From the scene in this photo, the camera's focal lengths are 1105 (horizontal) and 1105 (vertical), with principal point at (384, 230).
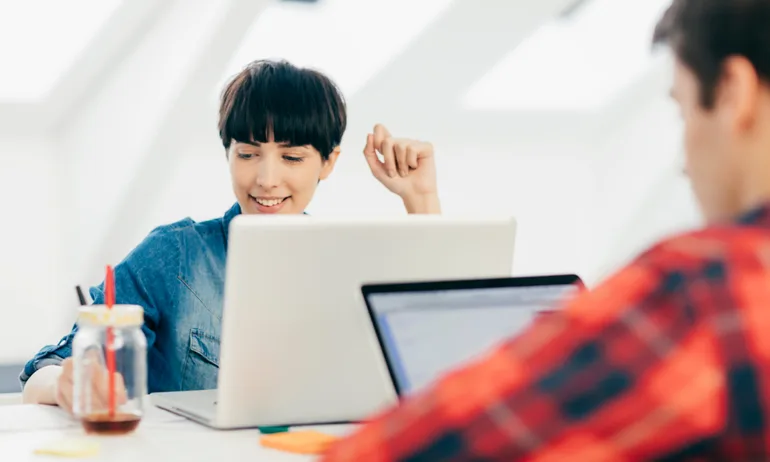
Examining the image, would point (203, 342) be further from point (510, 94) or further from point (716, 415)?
point (510, 94)

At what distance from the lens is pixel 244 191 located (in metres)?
2.20

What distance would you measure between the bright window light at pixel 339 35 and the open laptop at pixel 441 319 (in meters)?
3.30

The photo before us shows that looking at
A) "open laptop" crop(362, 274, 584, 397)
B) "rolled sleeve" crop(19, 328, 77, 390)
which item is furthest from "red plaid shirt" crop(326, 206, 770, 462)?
"rolled sleeve" crop(19, 328, 77, 390)

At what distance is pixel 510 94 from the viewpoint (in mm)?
5383

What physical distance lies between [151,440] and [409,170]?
916 millimetres

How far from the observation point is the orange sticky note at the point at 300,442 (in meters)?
1.40

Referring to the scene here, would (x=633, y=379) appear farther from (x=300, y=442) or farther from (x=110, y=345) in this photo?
(x=110, y=345)

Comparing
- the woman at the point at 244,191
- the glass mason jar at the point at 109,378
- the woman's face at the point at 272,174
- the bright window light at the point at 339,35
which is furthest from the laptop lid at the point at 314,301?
the bright window light at the point at 339,35

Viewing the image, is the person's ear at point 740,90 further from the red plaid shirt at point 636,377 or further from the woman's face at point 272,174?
the woman's face at point 272,174

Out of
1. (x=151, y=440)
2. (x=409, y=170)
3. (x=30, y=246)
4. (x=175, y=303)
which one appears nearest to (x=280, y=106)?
(x=409, y=170)

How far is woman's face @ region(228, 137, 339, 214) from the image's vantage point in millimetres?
2168

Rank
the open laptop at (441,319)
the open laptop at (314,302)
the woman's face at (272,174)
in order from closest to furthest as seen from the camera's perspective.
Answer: the open laptop at (441,319) < the open laptop at (314,302) < the woman's face at (272,174)

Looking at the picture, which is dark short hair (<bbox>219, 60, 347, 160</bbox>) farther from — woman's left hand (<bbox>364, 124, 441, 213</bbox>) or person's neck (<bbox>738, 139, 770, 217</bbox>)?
person's neck (<bbox>738, 139, 770, 217</bbox>)

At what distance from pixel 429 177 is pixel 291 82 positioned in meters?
0.33
